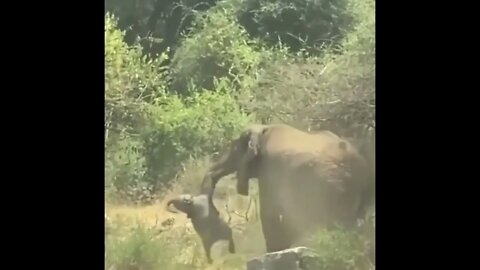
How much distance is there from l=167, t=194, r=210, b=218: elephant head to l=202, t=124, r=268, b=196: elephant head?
0.02m

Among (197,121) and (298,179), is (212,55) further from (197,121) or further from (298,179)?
(298,179)

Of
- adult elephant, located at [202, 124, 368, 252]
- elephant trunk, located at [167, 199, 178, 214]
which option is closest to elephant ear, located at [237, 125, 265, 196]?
adult elephant, located at [202, 124, 368, 252]

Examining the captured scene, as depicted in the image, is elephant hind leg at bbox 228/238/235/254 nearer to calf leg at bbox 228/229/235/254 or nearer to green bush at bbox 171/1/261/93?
calf leg at bbox 228/229/235/254

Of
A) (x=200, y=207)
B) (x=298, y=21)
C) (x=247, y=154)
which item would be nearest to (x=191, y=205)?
(x=200, y=207)

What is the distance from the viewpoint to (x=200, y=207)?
109cm

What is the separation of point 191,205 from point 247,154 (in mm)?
124

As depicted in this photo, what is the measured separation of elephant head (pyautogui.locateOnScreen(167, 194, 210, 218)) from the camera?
1.09 meters

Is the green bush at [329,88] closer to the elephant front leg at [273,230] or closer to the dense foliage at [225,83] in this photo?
the dense foliage at [225,83]

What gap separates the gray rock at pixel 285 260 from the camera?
1100 mm

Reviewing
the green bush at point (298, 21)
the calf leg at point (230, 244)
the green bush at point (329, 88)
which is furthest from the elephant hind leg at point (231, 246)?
the green bush at point (298, 21)

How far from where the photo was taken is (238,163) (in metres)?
1.10
